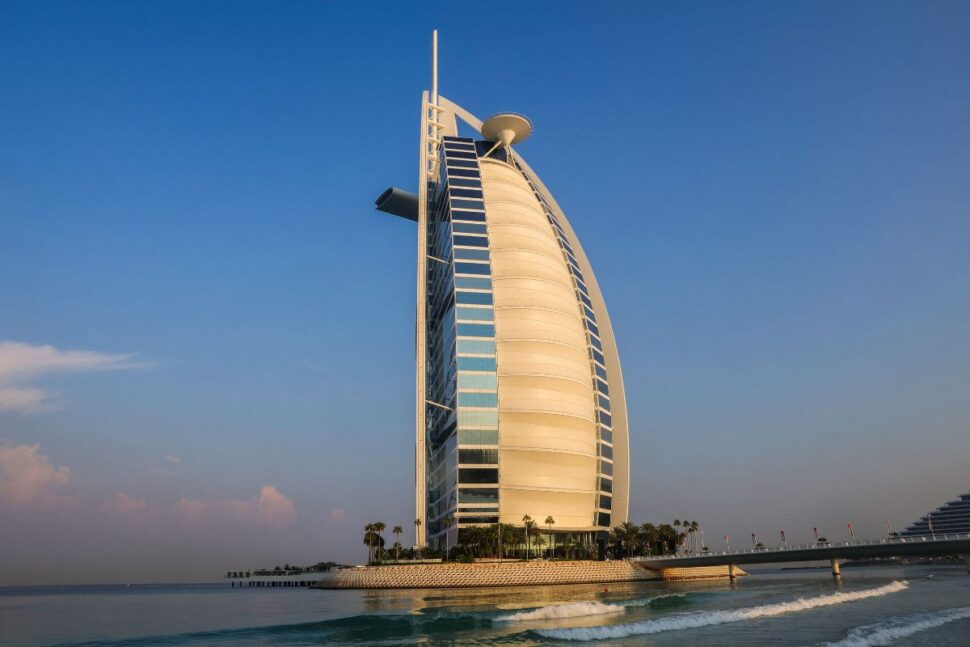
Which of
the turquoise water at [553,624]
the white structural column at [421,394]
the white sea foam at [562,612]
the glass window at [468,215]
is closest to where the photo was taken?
the turquoise water at [553,624]

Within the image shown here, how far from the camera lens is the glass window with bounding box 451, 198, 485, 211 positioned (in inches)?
4660

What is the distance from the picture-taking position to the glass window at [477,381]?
341 ft

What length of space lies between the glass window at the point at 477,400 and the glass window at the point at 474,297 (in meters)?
14.6

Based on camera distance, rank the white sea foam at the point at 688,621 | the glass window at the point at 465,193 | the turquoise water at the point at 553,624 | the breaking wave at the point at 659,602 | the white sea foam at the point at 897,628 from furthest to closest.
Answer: the glass window at the point at 465,193
the breaking wave at the point at 659,602
the white sea foam at the point at 688,621
the turquoise water at the point at 553,624
the white sea foam at the point at 897,628

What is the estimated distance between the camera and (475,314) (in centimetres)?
10831

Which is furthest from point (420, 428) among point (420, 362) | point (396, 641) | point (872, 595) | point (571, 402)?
point (396, 641)

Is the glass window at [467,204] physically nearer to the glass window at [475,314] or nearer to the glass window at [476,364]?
the glass window at [475,314]

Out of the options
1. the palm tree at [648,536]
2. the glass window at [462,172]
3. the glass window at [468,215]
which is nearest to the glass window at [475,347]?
the glass window at [468,215]

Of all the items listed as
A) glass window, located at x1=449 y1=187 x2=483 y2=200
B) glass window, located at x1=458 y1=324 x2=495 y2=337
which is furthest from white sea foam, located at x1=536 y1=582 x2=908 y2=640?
glass window, located at x1=449 y1=187 x2=483 y2=200

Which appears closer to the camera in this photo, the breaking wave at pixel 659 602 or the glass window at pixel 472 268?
the breaking wave at pixel 659 602

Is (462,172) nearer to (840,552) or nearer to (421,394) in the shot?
(421,394)

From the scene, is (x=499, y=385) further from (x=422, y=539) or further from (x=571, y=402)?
(x=422, y=539)

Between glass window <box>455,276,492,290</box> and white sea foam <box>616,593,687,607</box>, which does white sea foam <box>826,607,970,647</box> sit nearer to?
white sea foam <box>616,593,687,607</box>

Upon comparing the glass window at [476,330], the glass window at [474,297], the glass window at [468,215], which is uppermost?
the glass window at [468,215]
